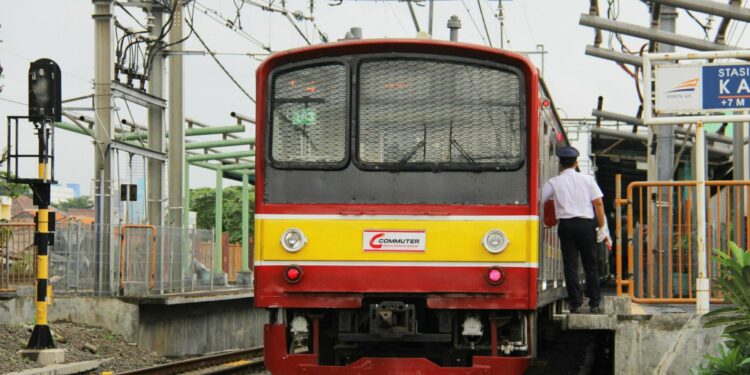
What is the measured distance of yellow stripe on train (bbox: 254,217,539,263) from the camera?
10.5 m

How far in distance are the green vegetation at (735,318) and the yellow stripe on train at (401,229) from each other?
5.53ft

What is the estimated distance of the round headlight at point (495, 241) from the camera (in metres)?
10.5

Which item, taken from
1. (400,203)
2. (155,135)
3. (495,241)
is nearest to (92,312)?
(155,135)

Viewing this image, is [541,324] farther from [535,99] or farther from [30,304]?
[30,304]

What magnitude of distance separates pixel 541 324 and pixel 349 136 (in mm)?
3907

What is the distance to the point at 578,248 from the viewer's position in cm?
1191

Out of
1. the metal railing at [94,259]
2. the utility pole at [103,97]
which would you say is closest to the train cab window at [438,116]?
the metal railing at [94,259]

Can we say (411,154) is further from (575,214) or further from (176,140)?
(176,140)

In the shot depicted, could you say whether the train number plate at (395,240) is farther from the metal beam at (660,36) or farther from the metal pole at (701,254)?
the metal beam at (660,36)

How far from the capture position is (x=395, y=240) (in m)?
10.6

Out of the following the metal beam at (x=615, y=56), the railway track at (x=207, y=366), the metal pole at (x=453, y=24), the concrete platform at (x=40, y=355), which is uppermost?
the metal pole at (x=453, y=24)

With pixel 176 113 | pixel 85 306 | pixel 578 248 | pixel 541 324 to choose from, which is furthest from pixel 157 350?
pixel 578 248

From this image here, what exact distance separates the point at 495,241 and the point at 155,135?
14.8 metres

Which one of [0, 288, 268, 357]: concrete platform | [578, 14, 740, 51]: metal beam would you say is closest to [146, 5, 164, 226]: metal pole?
[0, 288, 268, 357]: concrete platform
